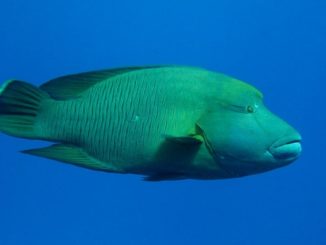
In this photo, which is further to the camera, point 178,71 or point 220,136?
point 178,71

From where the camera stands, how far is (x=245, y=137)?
221 centimetres

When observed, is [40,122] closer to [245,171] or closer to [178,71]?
[178,71]

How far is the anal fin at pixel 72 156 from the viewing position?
238cm

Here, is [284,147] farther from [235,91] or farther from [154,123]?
[154,123]

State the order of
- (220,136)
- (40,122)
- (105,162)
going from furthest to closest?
(40,122), (105,162), (220,136)

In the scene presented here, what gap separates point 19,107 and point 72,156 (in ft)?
1.39

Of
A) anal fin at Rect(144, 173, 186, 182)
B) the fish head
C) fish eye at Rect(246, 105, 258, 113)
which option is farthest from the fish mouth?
anal fin at Rect(144, 173, 186, 182)

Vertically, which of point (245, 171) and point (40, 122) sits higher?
point (40, 122)

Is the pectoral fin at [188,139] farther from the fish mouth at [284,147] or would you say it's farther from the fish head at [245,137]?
the fish mouth at [284,147]

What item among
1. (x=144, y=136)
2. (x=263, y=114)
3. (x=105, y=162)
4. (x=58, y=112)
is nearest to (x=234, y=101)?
(x=263, y=114)

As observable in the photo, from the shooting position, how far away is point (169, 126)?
2252mm

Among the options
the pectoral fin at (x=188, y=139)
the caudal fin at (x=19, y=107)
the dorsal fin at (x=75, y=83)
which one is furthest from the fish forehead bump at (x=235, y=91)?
the caudal fin at (x=19, y=107)

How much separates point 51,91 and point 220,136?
1036 mm

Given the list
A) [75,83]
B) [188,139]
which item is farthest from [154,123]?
[75,83]
